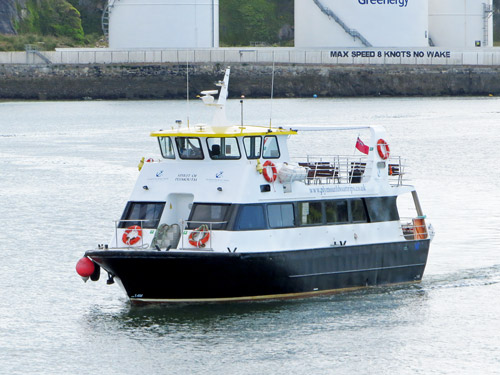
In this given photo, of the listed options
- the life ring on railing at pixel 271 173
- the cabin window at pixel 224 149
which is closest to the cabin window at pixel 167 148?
the cabin window at pixel 224 149

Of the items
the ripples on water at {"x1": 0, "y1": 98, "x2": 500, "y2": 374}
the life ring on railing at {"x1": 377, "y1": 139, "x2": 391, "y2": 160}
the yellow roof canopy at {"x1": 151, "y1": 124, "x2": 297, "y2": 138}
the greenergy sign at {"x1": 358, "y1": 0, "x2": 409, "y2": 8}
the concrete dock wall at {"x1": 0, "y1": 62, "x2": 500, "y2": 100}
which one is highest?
the greenergy sign at {"x1": 358, "y1": 0, "x2": 409, "y2": 8}

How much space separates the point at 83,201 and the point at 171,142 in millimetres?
15145

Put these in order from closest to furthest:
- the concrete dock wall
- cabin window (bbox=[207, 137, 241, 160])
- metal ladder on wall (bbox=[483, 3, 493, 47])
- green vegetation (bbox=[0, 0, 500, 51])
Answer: cabin window (bbox=[207, 137, 241, 160]), the concrete dock wall, metal ladder on wall (bbox=[483, 3, 493, 47]), green vegetation (bbox=[0, 0, 500, 51])

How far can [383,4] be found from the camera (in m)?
84.8

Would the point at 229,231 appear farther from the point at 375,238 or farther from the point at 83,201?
the point at 83,201

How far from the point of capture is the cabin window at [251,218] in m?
19.5

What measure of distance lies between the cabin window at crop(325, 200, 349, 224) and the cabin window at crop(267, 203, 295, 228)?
83cm

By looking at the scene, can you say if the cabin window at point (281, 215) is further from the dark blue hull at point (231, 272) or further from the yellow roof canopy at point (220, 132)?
the yellow roof canopy at point (220, 132)

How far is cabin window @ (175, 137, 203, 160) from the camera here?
66.8 ft

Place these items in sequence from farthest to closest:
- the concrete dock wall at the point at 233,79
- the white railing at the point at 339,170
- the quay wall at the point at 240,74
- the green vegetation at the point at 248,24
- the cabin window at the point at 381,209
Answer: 1. the green vegetation at the point at 248,24
2. the quay wall at the point at 240,74
3. the concrete dock wall at the point at 233,79
4. the white railing at the point at 339,170
5. the cabin window at the point at 381,209

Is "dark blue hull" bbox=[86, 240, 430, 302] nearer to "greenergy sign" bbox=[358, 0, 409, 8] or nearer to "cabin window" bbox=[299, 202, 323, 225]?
"cabin window" bbox=[299, 202, 323, 225]

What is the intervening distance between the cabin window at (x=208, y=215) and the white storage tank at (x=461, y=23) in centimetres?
7236

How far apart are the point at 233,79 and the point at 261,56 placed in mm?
2882

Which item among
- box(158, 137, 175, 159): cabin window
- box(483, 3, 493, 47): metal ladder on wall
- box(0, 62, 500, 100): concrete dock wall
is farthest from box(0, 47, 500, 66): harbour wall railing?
box(158, 137, 175, 159): cabin window
